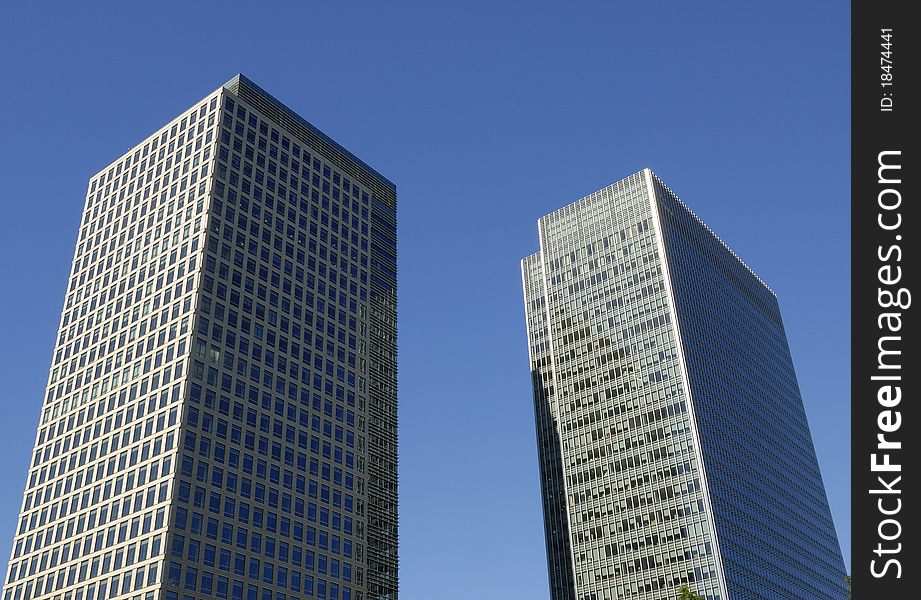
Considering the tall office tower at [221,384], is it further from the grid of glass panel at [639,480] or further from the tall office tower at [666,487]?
the tall office tower at [666,487]

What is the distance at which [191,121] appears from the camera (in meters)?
160

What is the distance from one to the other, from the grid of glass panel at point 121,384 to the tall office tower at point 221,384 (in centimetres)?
35

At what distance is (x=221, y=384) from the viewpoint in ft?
435

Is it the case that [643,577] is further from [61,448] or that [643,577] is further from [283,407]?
[61,448]

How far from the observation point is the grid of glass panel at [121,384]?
12306 centimetres

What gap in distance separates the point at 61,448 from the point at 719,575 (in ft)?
373

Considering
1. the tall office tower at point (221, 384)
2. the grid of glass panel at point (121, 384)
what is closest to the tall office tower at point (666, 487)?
the tall office tower at point (221, 384)

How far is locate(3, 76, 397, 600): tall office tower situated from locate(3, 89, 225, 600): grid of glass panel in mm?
352

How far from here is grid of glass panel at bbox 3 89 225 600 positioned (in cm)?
12306
